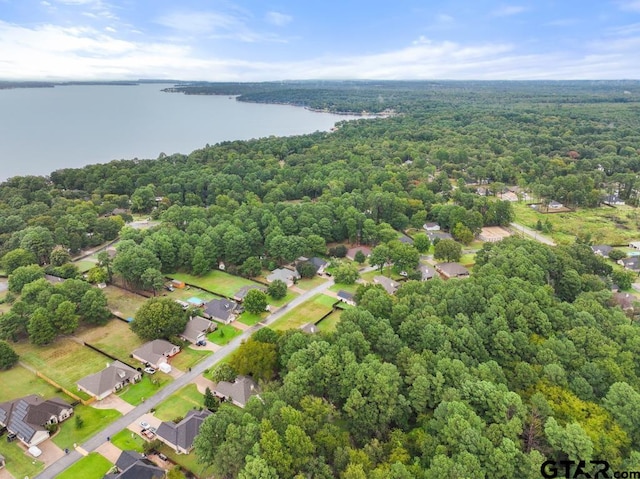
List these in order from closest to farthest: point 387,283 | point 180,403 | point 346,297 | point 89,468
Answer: point 89,468 < point 180,403 < point 346,297 < point 387,283

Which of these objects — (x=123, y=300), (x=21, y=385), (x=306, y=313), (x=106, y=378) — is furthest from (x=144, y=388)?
(x=306, y=313)

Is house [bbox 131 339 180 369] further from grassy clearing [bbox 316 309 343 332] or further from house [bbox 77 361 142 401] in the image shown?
grassy clearing [bbox 316 309 343 332]

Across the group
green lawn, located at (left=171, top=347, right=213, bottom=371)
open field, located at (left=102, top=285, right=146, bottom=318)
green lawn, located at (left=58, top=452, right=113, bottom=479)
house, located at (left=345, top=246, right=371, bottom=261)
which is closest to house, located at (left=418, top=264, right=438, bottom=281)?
house, located at (left=345, top=246, right=371, bottom=261)

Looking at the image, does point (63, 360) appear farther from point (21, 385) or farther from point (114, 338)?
point (114, 338)

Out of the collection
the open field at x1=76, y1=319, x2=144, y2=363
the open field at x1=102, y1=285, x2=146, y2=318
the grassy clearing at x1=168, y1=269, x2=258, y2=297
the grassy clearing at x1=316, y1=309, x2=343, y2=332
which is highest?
the grassy clearing at x1=168, y1=269, x2=258, y2=297

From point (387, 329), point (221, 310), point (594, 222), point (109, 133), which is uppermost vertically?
point (109, 133)

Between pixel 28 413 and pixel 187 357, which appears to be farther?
pixel 187 357
